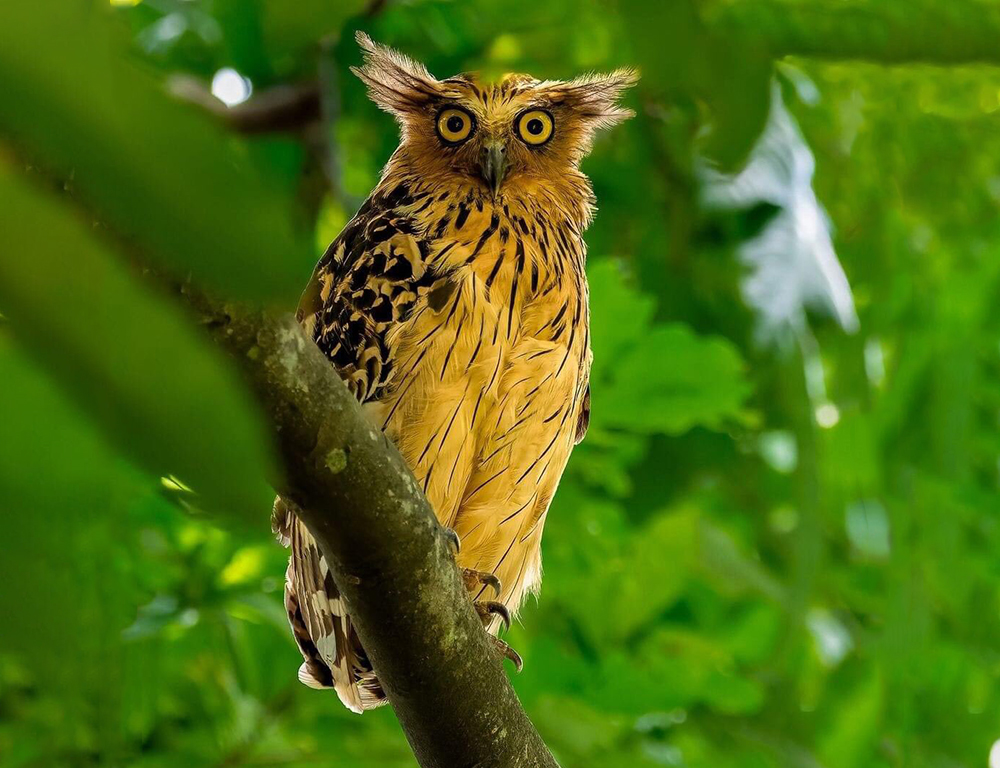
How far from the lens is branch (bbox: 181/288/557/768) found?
944 millimetres

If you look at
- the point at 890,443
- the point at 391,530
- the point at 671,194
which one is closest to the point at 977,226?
the point at 890,443

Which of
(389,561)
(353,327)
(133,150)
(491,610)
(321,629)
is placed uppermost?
(133,150)

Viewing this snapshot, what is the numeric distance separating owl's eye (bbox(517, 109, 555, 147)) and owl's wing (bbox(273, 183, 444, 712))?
27 centimetres

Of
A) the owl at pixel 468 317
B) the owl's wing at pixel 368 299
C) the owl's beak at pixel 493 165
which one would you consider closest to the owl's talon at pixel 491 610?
the owl at pixel 468 317

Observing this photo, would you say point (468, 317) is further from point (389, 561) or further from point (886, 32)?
point (886, 32)

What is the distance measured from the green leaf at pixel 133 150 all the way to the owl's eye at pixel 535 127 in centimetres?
206

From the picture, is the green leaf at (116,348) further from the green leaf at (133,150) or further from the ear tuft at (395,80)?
the ear tuft at (395,80)

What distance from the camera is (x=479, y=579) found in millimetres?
2238

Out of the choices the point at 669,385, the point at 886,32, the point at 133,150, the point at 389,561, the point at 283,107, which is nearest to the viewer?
the point at 133,150

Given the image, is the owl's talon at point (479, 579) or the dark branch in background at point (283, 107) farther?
the dark branch in background at point (283, 107)

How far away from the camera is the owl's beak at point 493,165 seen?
7.34 feet

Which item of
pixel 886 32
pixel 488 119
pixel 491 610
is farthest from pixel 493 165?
pixel 886 32

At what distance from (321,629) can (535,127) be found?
110cm

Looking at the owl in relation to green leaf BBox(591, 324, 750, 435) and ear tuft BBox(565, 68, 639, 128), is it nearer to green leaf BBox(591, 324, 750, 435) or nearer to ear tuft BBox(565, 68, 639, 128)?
ear tuft BBox(565, 68, 639, 128)
